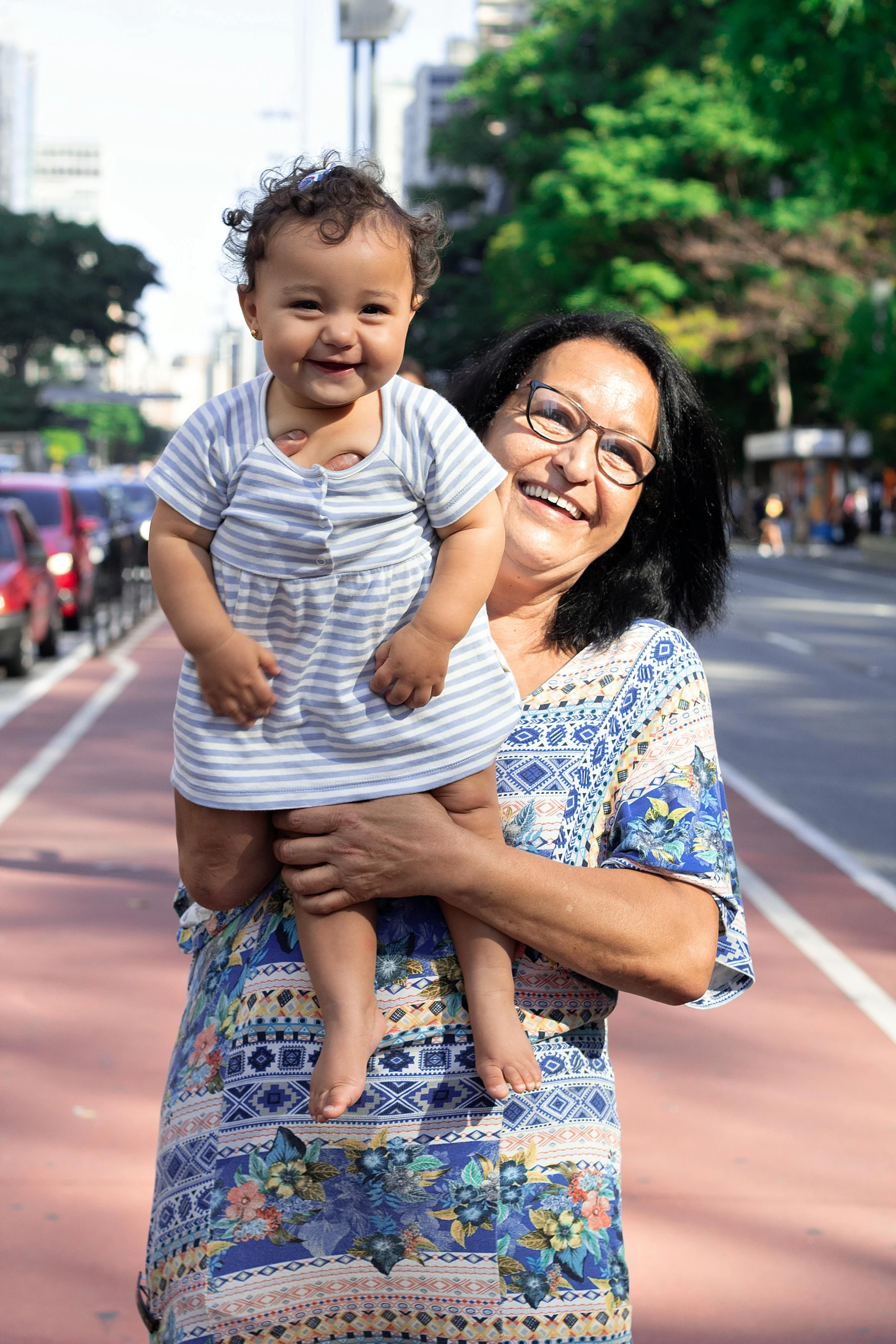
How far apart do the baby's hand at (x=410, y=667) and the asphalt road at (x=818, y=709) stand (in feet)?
3.92

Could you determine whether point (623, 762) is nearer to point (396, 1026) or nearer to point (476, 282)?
point (396, 1026)

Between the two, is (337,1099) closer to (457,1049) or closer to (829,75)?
(457,1049)

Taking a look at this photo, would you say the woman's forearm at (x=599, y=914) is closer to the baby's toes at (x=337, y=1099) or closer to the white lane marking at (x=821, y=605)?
the baby's toes at (x=337, y=1099)

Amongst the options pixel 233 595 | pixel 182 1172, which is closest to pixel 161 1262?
pixel 182 1172

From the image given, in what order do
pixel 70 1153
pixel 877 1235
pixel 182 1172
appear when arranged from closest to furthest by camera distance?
pixel 182 1172
pixel 877 1235
pixel 70 1153

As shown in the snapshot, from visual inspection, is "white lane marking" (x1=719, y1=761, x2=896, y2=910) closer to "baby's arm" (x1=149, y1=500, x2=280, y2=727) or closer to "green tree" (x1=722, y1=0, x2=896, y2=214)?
"baby's arm" (x1=149, y1=500, x2=280, y2=727)

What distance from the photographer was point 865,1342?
387 centimetres

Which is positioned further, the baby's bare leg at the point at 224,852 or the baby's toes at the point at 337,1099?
the baby's bare leg at the point at 224,852

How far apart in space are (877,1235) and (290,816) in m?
2.92

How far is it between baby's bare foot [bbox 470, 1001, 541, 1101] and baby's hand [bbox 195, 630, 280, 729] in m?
0.44

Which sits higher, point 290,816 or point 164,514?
→ point 164,514

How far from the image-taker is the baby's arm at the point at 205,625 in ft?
6.65

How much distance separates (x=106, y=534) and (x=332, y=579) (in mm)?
22846

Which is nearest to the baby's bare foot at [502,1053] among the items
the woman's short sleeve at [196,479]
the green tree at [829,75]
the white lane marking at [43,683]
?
the woman's short sleeve at [196,479]
